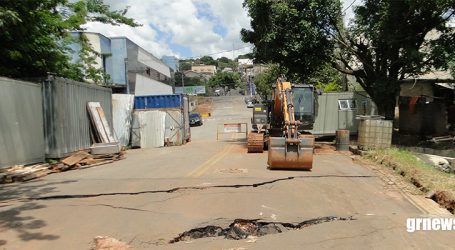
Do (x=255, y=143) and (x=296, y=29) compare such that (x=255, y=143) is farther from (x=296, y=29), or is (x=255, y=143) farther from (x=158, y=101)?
(x=158, y=101)

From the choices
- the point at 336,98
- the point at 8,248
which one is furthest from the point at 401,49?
the point at 8,248

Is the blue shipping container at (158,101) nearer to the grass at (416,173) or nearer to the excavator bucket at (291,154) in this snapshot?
the grass at (416,173)

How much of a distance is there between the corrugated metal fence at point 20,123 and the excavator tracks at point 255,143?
8.62 m

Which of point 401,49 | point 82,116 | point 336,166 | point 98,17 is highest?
point 98,17

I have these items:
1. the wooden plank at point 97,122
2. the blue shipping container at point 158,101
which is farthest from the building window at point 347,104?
the wooden plank at point 97,122

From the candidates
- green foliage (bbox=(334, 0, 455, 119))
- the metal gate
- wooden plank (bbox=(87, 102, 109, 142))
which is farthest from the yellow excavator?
the metal gate

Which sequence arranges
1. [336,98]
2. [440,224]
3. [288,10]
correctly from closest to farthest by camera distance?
[440,224] → [288,10] → [336,98]

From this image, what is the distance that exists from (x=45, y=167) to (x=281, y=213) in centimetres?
938

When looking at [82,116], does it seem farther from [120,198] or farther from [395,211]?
[395,211]

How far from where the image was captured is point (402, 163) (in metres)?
13.6

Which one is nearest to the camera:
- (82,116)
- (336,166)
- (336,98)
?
(336,166)

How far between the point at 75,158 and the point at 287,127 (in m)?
7.62

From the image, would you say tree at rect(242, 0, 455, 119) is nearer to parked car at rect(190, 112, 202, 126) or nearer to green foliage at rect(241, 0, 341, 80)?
green foliage at rect(241, 0, 341, 80)

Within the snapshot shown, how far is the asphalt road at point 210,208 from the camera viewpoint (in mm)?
6273
